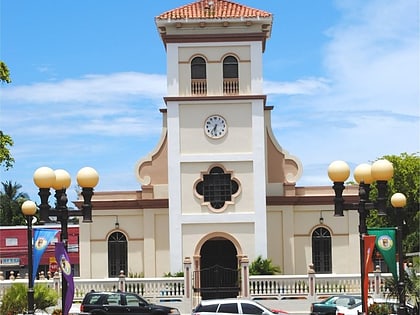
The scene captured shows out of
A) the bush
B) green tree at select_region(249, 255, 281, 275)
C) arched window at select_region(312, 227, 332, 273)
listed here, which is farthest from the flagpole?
arched window at select_region(312, 227, 332, 273)

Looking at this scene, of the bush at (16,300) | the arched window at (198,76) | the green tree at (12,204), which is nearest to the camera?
the bush at (16,300)

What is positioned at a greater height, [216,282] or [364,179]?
[364,179]

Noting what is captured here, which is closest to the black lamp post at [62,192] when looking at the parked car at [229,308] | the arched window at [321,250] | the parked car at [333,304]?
the parked car at [229,308]

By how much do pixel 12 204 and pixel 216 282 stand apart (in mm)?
48467

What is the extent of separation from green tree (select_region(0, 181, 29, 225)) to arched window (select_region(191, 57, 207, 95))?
39.5 metres

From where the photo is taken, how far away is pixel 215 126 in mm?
43094

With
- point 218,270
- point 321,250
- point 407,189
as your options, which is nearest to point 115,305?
point 218,270

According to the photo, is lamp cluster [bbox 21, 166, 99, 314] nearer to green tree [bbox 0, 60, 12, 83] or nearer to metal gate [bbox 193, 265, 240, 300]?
green tree [bbox 0, 60, 12, 83]

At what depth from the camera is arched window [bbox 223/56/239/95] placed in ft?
142

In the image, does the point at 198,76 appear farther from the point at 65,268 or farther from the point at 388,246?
the point at 65,268

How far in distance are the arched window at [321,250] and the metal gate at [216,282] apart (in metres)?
4.89

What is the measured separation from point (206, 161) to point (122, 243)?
5995 mm

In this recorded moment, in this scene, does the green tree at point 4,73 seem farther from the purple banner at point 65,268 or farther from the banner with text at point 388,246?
the banner with text at point 388,246

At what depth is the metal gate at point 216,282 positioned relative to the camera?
38812 millimetres
